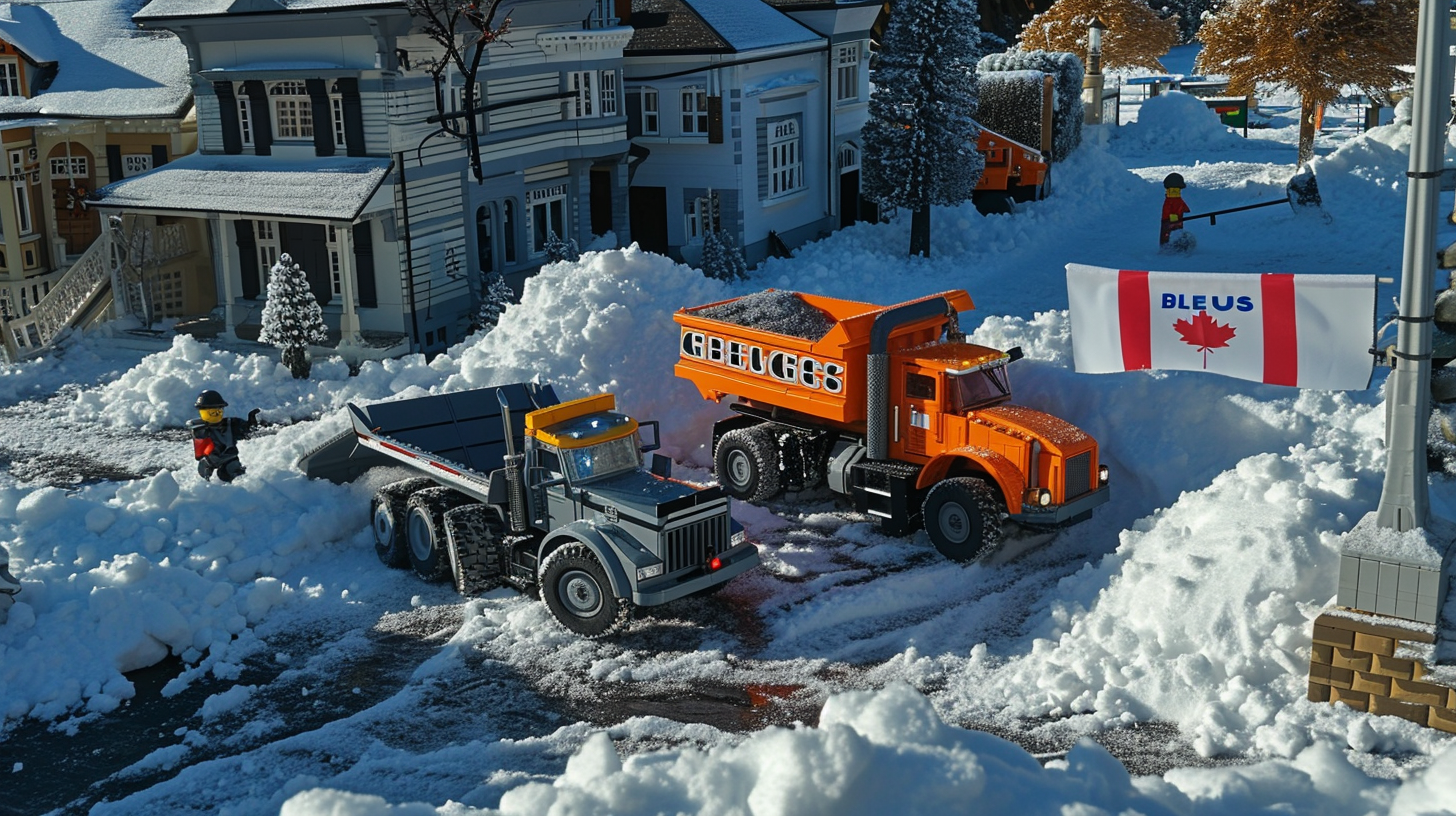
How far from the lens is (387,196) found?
84.0ft

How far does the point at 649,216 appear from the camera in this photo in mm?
33406

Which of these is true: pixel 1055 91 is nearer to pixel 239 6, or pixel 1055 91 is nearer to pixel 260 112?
pixel 260 112

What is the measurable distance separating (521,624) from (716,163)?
19.7 m

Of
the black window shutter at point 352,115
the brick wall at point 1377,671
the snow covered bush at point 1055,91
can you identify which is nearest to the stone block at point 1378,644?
the brick wall at point 1377,671

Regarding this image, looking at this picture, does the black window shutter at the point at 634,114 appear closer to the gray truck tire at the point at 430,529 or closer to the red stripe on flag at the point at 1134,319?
the gray truck tire at the point at 430,529

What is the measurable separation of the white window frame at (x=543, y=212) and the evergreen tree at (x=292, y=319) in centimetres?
612

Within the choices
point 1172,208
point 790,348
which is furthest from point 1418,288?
point 1172,208

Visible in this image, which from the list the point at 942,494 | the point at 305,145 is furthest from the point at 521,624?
the point at 305,145

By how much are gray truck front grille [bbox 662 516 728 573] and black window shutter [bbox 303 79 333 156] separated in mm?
15529

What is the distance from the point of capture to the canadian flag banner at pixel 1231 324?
1216 cm

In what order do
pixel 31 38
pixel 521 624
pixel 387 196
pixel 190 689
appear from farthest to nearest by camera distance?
pixel 31 38 → pixel 387 196 → pixel 521 624 → pixel 190 689

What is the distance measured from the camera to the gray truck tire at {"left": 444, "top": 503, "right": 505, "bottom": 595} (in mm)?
14648

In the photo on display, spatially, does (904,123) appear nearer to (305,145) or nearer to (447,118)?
(447,118)

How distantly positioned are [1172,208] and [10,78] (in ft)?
83.3
